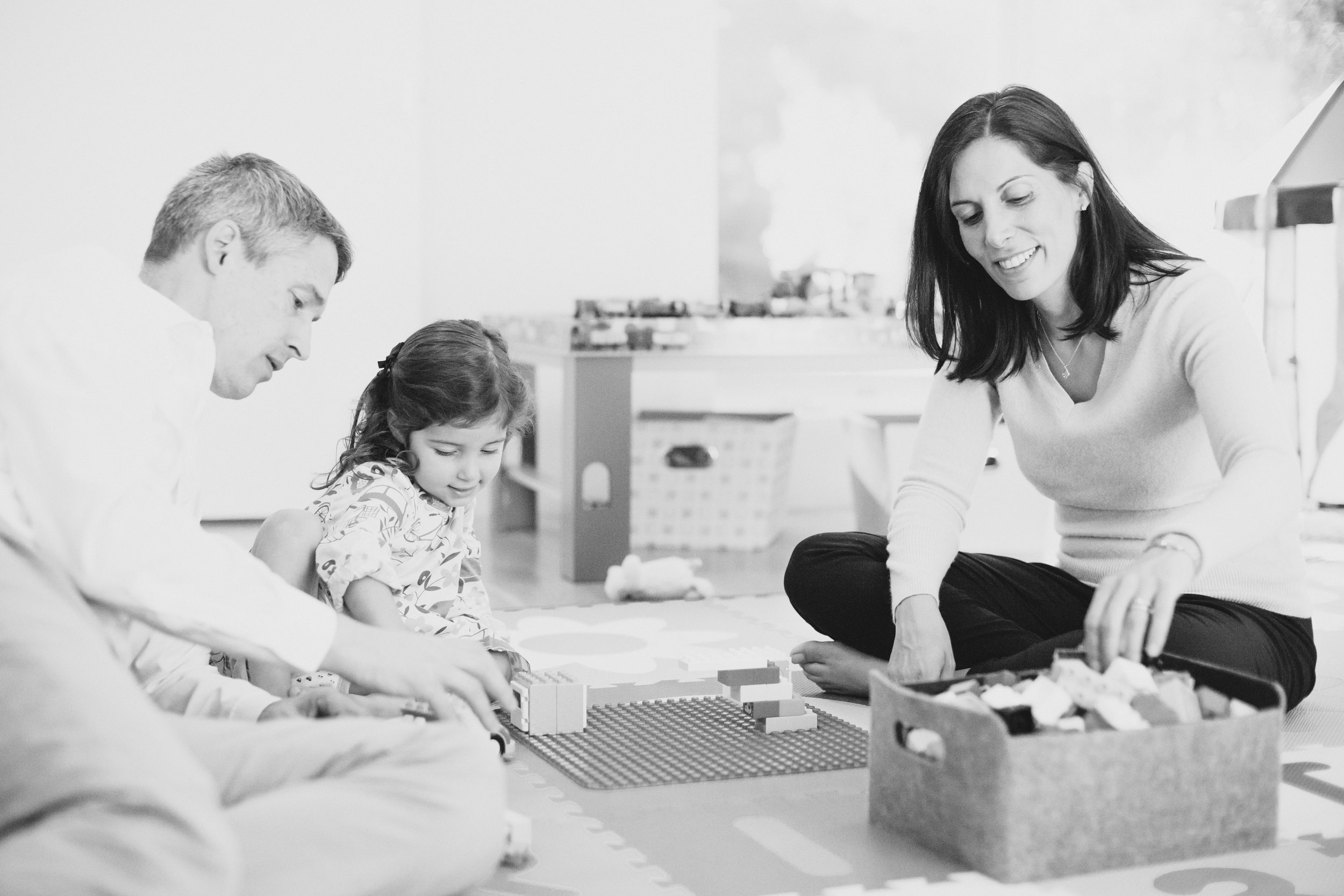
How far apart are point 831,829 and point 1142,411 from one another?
631 mm

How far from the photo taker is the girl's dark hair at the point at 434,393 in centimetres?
181

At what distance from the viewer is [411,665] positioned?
1.10 m

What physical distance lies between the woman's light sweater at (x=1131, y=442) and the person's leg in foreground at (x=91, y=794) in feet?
3.18

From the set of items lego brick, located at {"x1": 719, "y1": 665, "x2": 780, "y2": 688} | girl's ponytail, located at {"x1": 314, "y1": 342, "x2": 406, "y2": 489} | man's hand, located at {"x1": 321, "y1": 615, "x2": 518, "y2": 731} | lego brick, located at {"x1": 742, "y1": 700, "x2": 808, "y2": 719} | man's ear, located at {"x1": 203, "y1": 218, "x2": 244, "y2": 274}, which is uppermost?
man's ear, located at {"x1": 203, "y1": 218, "x2": 244, "y2": 274}

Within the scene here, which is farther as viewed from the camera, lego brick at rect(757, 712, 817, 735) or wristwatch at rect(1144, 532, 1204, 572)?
lego brick at rect(757, 712, 817, 735)

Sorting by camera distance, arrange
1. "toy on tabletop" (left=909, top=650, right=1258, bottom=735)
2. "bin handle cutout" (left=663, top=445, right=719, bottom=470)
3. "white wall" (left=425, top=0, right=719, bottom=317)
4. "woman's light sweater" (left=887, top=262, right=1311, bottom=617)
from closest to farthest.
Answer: "toy on tabletop" (left=909, top=650, right=1258, bottom=735) < "woman's light sweater" (left=887, top=262, right=1311, bottom=617) < "bin handle cutout" (left=663, top=445, right=719, bottom=470) < "white wall" (left=425, top=0, right=719, bottom=317)

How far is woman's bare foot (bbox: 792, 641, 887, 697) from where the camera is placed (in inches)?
72.9

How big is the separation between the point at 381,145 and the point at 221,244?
2252 mm

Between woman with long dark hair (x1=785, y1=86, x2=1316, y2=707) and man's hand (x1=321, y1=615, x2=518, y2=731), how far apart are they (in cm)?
63

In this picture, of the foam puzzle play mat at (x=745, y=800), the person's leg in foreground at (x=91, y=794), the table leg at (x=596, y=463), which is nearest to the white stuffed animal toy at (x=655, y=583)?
the table leg at (x=596, y=463)

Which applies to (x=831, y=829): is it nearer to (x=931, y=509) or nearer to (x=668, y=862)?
(x=668, y=862)

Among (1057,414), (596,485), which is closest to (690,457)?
(596,485)

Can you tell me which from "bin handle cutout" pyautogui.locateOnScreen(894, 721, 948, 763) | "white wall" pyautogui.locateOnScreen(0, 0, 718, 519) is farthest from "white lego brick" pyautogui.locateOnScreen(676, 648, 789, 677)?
"white wall" pyautogui.locateOnScreen(0, 0, 718, 519)

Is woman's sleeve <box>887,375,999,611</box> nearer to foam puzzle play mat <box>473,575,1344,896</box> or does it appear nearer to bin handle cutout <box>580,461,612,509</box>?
foam puzzle play mat <box>473,575,1344,896</box>
